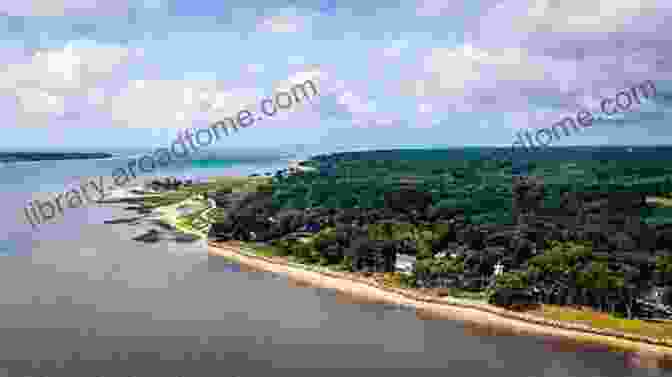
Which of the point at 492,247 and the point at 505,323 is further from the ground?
the point at 492,247

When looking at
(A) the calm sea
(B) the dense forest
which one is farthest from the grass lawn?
(A) the calm sea

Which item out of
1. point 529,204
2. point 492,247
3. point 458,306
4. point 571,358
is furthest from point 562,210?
point 571,358

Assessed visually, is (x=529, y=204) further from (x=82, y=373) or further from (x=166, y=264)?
(x=82, y=373)

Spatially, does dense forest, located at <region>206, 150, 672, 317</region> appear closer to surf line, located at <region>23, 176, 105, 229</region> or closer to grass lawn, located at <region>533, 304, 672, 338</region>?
grass lawn, located at <region>533, 304, 672, 338</region>

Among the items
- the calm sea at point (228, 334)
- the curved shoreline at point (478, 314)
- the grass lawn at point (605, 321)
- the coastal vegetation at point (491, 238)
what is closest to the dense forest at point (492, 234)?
the coastal vegetation at point (491, 238)

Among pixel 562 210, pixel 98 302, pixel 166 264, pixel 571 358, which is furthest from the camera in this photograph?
pixel 562 210

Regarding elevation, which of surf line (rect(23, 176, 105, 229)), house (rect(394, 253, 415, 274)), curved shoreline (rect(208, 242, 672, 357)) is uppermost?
surf line (rect(23, 176, 105, 229))

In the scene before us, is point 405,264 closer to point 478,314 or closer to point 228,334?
point 478,314

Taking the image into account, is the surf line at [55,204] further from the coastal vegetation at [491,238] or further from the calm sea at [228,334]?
the calm sea at [228,334]
